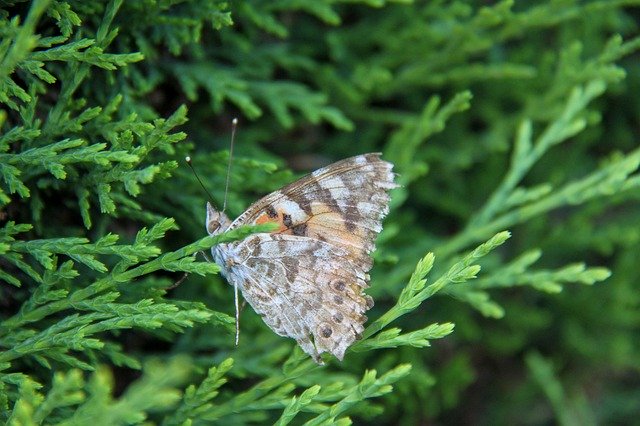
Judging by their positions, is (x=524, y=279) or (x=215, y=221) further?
(x=524, y=279)

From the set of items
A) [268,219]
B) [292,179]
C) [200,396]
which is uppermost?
[292,179]

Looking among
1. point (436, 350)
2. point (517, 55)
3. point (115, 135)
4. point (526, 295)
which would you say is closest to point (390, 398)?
point (436, 350)

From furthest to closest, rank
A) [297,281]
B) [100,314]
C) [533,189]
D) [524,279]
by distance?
[533,189] < [524,279] < [297,281] < [100,314]

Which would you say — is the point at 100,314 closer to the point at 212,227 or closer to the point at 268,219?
the point at 212,227

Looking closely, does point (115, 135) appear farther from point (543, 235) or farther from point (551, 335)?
point (551, 335)

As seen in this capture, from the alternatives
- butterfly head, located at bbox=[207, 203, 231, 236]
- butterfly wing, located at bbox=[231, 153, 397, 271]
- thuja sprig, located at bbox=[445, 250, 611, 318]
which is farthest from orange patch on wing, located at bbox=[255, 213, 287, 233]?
thuja sprig, located at bbox=[445, 250, 611, 318]

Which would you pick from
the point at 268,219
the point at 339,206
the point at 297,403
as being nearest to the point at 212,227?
the point at 268,219

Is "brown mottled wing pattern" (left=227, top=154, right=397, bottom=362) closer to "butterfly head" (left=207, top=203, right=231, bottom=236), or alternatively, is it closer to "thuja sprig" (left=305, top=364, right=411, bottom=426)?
"butterfly head" (left=207, top=203, right=231, bottom=236)

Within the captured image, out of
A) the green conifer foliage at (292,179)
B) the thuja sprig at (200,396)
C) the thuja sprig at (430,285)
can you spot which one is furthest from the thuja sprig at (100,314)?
the thuja sprig at (430,285)
